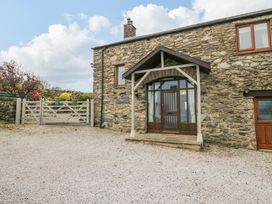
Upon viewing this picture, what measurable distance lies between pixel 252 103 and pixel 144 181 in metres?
6.07

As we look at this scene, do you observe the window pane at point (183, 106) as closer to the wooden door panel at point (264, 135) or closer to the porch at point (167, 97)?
the porch at point (167, 97)

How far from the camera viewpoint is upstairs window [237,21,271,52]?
24.5ft

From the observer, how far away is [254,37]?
763 cm

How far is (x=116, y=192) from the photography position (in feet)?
11.3

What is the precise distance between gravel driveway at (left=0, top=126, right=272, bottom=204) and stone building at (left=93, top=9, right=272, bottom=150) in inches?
49.8

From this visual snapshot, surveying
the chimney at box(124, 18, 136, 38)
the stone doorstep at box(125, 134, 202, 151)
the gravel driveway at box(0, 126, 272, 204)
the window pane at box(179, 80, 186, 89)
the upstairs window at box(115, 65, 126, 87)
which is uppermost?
the chimney at box(124, 18, 136, 38)

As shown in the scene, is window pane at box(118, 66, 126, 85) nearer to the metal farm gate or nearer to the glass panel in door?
the metal farm gate

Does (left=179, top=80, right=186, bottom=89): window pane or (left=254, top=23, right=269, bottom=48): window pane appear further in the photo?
(left=179, top=80, right=186, bottom=89): window pane

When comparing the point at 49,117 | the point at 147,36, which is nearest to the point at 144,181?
the point at 147,36

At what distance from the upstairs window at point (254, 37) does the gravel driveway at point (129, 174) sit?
14.5ft

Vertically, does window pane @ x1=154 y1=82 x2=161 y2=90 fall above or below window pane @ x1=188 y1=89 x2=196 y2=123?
above

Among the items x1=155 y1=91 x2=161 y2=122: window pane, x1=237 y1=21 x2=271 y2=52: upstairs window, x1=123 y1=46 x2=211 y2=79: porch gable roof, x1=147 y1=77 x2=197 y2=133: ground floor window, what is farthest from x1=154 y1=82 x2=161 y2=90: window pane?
x1=237 y1=21 x2=271 y2=52: upstairs window

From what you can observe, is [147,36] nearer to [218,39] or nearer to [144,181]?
[218,39]

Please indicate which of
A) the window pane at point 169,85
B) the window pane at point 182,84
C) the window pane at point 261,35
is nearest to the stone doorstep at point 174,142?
the window pane at point 182,84
